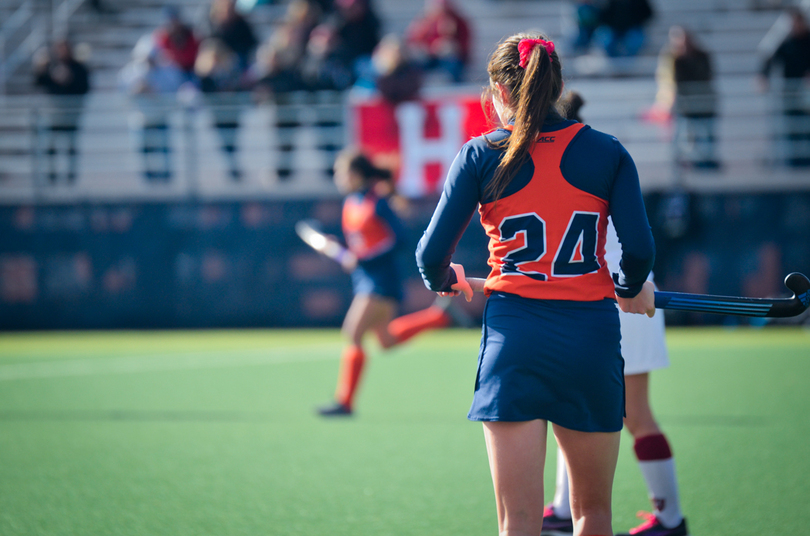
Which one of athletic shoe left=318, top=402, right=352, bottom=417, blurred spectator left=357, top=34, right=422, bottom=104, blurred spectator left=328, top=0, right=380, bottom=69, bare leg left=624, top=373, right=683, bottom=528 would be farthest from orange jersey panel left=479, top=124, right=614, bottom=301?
blurred spectator left=328, top=0, right=380, bottom=69

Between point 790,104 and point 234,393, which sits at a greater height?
point 790,104

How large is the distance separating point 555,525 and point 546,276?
172 cm

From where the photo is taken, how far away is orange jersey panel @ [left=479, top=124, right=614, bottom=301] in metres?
2.49

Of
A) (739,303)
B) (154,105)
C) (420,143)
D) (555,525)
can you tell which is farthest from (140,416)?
(154,105)

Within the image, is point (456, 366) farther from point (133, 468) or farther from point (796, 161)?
point (796, 161)

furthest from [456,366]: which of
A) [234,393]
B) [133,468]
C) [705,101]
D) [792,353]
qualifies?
[705,101]

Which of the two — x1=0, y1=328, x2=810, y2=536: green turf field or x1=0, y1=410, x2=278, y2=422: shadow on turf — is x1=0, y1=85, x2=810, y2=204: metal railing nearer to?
x1=0, y1=328, x2=810, y2=536: green turf field

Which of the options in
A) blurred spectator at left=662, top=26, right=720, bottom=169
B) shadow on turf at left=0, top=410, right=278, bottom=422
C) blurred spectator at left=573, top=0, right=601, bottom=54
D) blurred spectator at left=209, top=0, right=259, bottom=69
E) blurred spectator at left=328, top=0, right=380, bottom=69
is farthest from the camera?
blurred spectator at left=573, top=0, right=601, bottom=54

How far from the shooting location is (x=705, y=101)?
38.5 feet

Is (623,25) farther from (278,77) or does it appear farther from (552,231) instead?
(552,231)

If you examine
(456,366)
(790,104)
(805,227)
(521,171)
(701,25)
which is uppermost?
(701,25)

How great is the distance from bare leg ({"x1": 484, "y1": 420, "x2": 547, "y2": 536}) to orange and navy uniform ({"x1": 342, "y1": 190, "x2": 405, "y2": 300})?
4.70 meters

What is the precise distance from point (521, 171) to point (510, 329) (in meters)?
0.47

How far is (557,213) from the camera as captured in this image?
2494 millimetres
